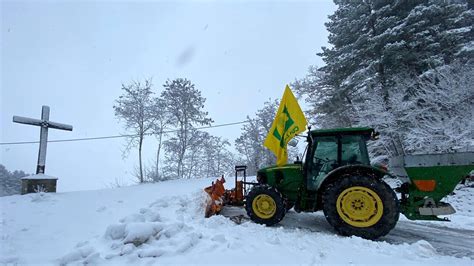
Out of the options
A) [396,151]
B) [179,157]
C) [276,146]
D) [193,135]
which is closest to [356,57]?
[396,151]

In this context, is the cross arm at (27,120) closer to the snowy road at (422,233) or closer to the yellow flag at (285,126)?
the yellow flag at (285,126)

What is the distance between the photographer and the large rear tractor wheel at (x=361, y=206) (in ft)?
14.4

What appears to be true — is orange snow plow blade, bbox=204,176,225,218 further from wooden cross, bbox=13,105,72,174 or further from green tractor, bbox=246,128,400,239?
wooden cross, bbox=13,105,72,174

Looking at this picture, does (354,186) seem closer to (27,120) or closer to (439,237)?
(439,237)

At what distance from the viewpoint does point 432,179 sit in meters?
4.47

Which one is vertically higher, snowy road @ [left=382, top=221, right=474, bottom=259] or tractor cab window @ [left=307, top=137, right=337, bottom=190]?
tractor cab window @ [left=307, top=137, right=337, bottom=190]

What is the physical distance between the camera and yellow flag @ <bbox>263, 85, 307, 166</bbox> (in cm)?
799

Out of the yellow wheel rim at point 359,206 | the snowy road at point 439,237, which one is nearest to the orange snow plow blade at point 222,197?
the yellow wheel rim at point 359,206

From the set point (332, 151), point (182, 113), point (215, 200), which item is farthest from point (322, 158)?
point (182, 113)

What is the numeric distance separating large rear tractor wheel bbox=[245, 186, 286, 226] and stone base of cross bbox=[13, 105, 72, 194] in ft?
27.1

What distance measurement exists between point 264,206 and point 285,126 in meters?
3.34

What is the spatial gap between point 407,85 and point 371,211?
10464mm

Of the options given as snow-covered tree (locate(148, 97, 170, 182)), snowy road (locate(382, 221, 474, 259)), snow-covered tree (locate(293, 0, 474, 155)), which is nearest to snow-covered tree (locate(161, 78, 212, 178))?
snow-covered tree (locate(148, 97, 170, 182))

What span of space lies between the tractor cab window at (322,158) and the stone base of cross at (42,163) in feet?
30.9
